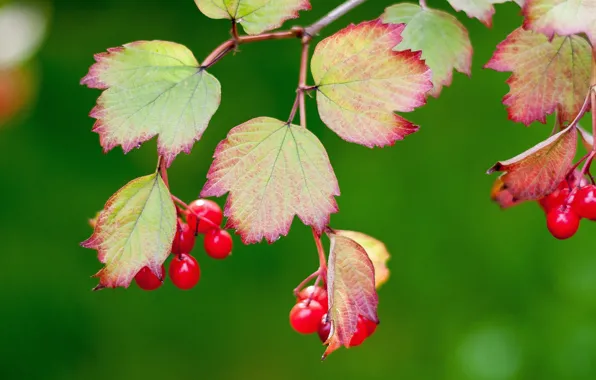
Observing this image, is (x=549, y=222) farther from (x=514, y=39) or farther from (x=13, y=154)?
(x=13, y=154)

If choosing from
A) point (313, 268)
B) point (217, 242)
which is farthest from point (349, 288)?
point (313, 268)

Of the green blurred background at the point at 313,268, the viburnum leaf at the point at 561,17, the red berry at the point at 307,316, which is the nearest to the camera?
the viburnum leaf at the point at 561,17

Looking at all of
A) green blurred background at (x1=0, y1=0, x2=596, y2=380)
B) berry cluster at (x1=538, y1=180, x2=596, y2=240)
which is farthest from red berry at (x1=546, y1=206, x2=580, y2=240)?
green blurred background at (x1=0, y1=0, x2=596, y2=380)

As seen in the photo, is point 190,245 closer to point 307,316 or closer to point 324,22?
point 307,316

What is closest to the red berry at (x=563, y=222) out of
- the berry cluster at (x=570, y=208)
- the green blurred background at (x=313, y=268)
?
the berry cluster at (x=570, y=208)

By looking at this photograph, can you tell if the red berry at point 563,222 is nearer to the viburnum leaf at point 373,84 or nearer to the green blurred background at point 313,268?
the viburnum leaf at point 373,84

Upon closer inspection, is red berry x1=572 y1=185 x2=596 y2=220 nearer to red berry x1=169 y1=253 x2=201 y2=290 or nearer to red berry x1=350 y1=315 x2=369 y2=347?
red berry x1=350 y1=315 x2=369 y2=347
